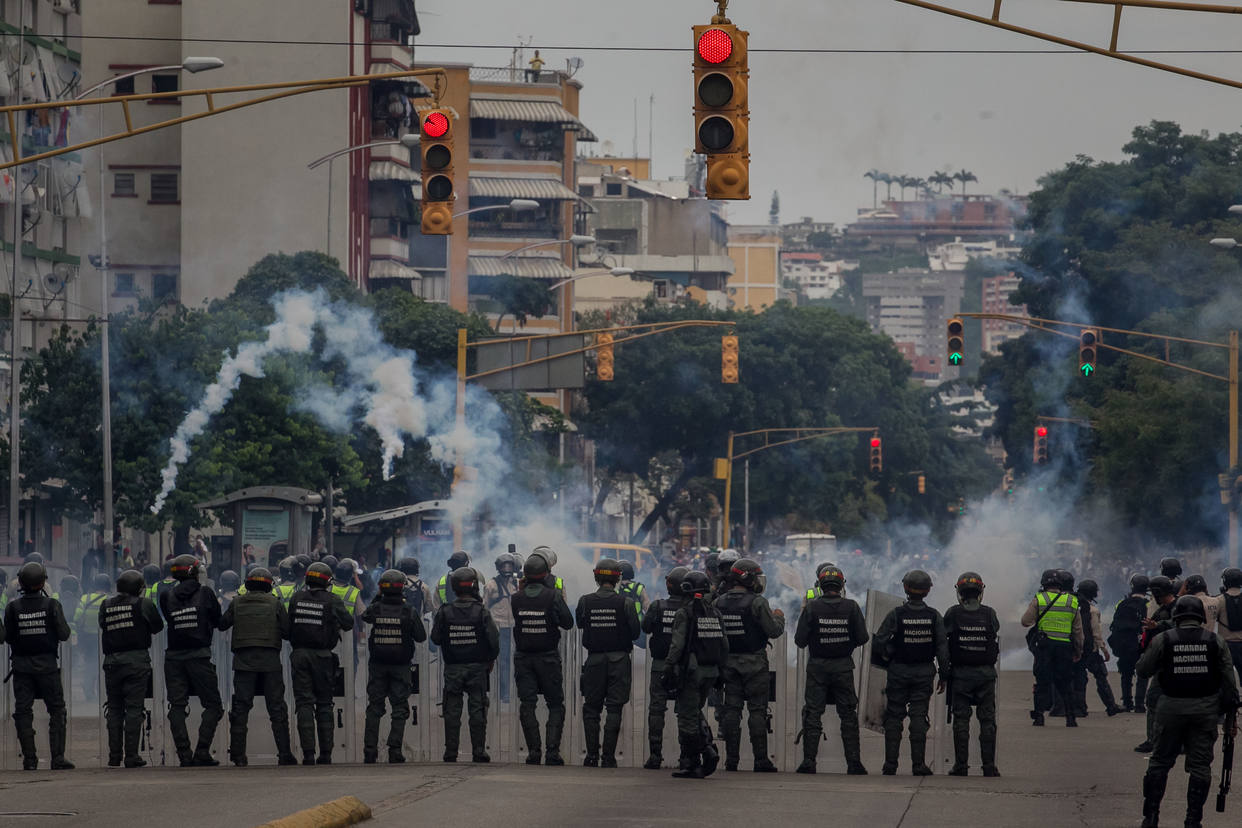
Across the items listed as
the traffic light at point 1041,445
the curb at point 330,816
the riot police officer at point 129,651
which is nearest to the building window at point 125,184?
the traffic light at point 1041,445

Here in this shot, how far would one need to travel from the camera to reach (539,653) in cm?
1658

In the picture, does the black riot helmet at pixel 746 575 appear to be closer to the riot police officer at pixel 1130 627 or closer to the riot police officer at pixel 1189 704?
the riot police officer at pixel 1189 704

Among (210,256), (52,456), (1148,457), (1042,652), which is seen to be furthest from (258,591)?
(210,256)

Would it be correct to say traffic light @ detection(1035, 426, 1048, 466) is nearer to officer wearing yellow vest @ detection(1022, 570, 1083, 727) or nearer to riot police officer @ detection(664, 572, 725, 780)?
officer wearing yellow vest @ detection(1022, 570, 1083, 727)

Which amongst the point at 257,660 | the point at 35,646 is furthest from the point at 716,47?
the point at 35,646

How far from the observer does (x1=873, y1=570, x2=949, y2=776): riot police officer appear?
16.2m

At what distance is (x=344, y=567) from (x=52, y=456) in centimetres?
2301

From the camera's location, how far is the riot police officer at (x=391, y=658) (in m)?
16.6

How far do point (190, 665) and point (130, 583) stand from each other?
2.55 ft

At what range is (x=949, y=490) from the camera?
94625mm

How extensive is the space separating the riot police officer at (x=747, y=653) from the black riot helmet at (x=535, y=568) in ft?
4.55

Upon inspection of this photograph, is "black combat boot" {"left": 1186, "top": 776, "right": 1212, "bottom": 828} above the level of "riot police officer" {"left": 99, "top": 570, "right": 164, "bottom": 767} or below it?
below

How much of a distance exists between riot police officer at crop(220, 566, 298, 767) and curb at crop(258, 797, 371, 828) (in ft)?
13.4

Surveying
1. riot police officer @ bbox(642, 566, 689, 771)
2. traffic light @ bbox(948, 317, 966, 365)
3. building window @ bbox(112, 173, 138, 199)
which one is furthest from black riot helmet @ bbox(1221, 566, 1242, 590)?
building window @ bbox(112, 173, 138, 199)
